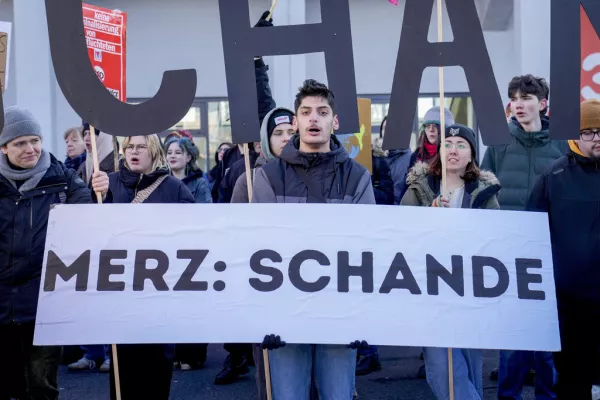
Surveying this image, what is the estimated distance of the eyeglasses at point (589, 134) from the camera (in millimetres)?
3967

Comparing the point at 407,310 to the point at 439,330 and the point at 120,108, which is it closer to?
the point at 439,330

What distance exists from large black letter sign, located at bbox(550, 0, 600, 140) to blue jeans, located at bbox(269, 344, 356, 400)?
1.55 m

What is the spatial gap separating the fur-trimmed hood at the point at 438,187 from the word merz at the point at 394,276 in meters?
0.74

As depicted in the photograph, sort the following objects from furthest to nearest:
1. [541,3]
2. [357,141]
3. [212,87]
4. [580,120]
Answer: [212,87], [541,3], [357,141], [580,120]

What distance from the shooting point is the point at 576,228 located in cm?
393

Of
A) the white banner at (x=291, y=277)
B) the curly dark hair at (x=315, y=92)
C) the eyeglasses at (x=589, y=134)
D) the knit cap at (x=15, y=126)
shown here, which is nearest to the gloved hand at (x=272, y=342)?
the white banner at (x=291, y=277)

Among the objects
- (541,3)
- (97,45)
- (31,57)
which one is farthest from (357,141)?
(31,57)

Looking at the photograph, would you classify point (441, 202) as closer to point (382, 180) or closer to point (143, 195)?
point (143, 195)

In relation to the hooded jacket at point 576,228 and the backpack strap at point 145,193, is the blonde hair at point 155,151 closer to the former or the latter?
the backpack strap at point 145,193

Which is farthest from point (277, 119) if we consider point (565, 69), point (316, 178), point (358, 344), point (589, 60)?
point (589, 60)

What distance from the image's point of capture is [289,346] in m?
3.58

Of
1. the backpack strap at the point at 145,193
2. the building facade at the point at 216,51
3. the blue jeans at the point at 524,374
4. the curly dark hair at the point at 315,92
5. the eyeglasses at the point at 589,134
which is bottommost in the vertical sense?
the blue jeans at the point at 524,374

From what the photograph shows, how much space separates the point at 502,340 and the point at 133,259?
1.77m

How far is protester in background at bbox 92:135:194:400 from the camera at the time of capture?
4195 mm
